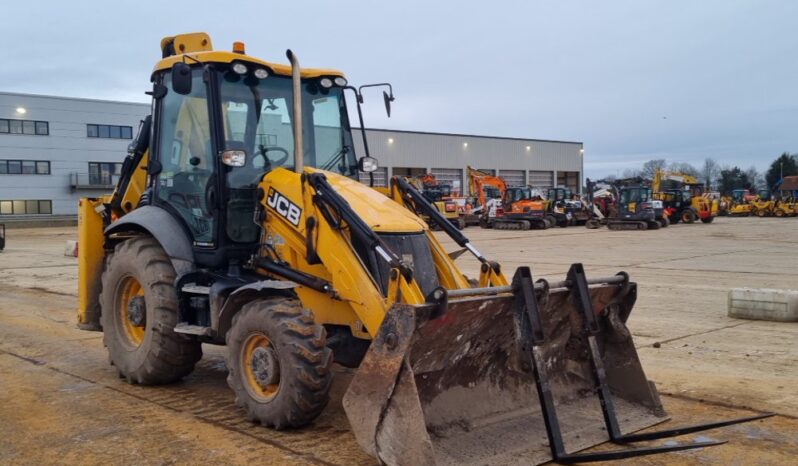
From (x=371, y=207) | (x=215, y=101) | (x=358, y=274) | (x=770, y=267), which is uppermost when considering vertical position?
(x=215, y=101)

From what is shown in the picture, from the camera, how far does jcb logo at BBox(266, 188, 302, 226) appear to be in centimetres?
591

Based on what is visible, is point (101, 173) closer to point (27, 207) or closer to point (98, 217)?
point (27, 207)

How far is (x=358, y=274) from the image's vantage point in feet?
17.6

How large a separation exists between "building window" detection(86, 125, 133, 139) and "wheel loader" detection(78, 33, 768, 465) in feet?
174

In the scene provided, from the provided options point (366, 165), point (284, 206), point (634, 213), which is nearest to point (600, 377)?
point (284, 206)

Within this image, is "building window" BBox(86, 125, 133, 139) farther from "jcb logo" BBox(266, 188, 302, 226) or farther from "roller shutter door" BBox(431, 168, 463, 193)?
"jcb logo" BBox(266, 188, 302, 226)

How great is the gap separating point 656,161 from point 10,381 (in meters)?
105

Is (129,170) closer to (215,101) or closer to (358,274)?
(215,101)

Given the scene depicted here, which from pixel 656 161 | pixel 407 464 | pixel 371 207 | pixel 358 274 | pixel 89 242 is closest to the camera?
pixel 407 464

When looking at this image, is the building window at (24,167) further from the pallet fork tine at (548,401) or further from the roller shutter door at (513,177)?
the pallet fork tine at (548,401)

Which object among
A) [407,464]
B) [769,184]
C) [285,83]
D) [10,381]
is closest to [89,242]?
[10,381]

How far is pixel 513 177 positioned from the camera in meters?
71.2

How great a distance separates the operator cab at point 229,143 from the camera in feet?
21.0

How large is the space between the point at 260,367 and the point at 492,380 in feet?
5.56
